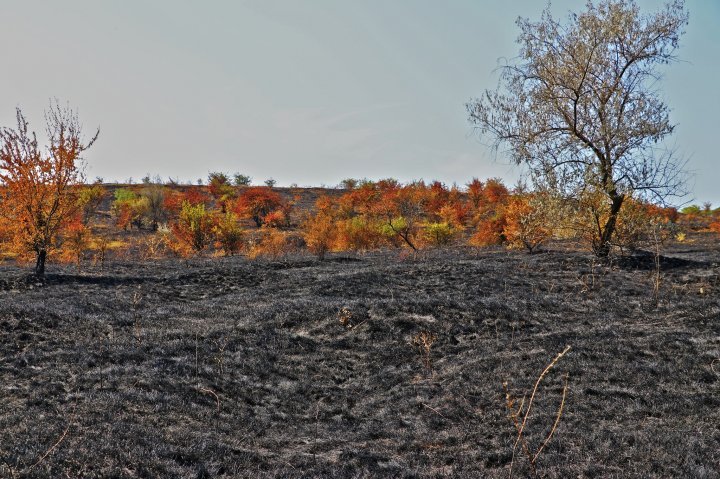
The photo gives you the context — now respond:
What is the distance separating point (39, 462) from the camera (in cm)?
532

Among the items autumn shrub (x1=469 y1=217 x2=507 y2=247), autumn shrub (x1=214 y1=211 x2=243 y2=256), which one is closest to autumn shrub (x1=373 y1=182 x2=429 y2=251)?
autumn shrub (x1=469 y1=217 x2=507 y2=247)

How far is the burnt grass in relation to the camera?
5.95 meters

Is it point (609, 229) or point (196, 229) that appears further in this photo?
point (196, 229)

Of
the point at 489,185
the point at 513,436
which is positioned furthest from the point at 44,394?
the point at 489,185

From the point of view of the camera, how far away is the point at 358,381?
9.66m

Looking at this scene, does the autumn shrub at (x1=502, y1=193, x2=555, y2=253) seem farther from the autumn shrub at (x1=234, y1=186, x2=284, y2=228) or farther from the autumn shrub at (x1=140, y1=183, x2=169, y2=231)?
the autumn shrub at (x1=140, y1=183, x2=169, y2=231)

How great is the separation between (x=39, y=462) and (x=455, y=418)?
5.11 metres

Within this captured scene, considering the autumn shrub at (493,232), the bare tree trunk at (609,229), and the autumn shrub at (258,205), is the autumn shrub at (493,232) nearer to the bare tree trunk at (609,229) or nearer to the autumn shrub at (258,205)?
the bare tree trunk at (609,229)

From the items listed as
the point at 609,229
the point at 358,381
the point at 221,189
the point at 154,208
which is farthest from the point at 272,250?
the point at 221,189

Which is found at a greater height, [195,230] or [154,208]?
[154,208]

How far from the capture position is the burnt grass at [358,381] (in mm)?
5953

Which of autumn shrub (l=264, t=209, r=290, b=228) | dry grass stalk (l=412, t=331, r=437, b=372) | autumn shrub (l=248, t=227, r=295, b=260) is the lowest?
dry grass stalk (l=412, t=331, r=437, b=372)

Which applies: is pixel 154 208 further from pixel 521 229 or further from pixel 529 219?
pixel 529 219

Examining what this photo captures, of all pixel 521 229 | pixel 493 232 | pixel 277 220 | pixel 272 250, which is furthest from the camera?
pixel 277 220
